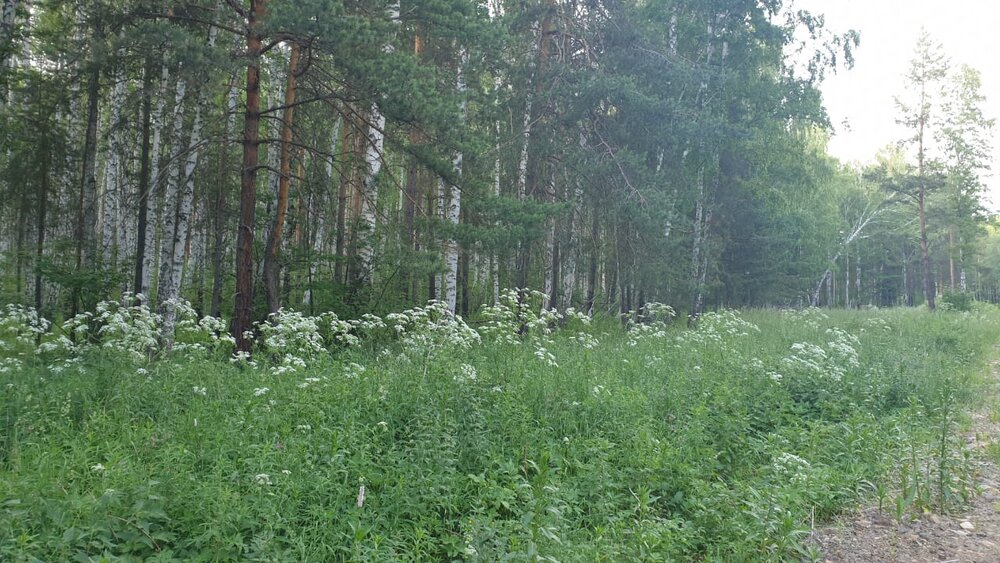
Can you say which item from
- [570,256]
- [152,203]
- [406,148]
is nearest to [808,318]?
[570,256]

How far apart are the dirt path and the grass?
0.68 ft

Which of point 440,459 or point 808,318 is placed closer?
point 440,459

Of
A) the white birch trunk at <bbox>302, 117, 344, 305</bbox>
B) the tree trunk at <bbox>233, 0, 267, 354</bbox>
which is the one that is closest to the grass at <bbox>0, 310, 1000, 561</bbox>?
the tree trunk at <bbox>233, 0, 267, 354</bbox>

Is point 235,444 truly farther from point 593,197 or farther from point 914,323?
point 914,323

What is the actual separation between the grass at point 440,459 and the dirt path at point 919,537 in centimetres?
21

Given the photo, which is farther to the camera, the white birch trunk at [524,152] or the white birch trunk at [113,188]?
the white birch trunk at [524,152]

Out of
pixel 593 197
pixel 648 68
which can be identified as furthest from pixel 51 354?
pixel 648 68

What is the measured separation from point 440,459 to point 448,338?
9.82ft

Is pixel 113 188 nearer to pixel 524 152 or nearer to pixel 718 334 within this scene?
pixel 524 152

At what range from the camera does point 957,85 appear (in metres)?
32.2

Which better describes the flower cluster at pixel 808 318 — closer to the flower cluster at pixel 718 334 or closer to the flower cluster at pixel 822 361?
the flower cluster at pixel 718 334

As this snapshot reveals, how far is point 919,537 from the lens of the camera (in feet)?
14.8

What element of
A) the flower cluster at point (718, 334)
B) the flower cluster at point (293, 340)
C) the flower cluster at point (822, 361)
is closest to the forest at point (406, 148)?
the flower cluster at point (293, 340)

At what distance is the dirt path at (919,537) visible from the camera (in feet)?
13.8
